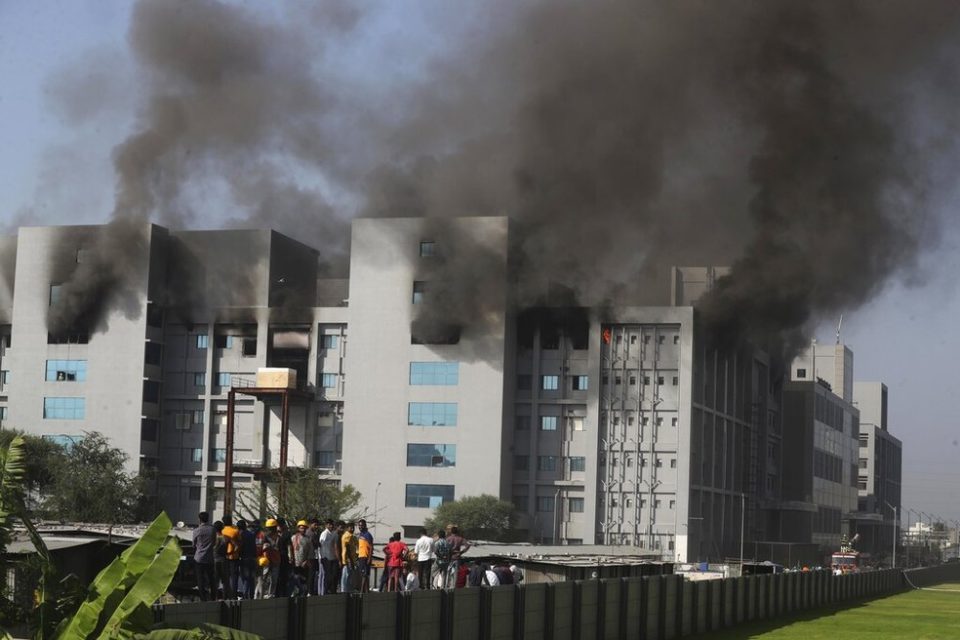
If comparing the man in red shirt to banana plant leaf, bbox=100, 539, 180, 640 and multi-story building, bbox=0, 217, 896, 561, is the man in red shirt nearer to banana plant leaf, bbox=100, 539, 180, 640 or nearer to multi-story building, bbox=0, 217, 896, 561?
banana plant leaf, bbox=100, 539, 180, 640

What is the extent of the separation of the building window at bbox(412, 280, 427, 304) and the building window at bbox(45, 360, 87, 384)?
2693cm

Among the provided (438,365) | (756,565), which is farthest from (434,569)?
(438,365)

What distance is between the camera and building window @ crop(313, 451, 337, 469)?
118625 mm

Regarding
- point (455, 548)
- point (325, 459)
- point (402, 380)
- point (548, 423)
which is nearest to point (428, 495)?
point (402, 380)

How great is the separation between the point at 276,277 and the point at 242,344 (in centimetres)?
630

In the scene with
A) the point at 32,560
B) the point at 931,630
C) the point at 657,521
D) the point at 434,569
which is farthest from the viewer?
the point at 657,521

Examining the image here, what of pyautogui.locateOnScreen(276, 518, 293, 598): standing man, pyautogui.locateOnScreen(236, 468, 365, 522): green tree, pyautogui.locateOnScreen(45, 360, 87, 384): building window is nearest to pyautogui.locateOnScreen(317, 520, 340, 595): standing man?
pyautogui.locateOnScreen(276, 518, 293, 598): standing man

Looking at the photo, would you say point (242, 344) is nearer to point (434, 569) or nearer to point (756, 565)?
point (756, 565)

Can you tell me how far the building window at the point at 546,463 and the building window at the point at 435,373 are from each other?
898 cm

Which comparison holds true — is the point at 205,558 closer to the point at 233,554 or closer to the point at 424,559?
the point at 233,554

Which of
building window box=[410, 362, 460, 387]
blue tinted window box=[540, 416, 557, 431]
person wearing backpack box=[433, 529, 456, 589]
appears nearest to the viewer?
person wearing backpack box=[433, 529, 456, 589]

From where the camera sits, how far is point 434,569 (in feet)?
123

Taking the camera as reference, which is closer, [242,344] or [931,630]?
[931,630]

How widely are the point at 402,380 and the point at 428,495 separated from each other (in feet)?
29.1
